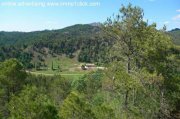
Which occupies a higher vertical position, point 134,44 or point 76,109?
point 134,44

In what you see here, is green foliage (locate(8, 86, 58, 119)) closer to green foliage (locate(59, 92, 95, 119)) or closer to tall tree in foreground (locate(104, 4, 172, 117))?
green foliage (locate(59, 92, 95, 119))

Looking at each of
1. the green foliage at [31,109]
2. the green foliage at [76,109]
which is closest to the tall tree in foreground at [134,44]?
the green foliage at [76,109]

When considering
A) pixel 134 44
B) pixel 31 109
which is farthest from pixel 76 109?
pixel 134 44

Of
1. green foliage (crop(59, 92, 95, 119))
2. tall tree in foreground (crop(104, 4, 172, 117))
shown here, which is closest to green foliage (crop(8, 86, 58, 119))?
green foliage (crop(59, 92, 95, 119))

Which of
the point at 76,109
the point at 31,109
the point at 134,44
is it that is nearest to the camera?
the point at 134,44

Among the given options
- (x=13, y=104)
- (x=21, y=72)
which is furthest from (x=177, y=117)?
(x=21, y=72)

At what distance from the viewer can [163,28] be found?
95.1 ft

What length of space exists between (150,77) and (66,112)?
12485 millimetres

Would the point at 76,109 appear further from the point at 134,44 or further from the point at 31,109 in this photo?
the point at 134,44

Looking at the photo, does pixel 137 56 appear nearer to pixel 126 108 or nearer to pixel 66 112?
pixel 126 108

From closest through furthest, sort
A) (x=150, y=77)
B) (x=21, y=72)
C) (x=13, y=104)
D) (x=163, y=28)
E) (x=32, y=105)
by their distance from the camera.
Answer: (x=150, y=77) → (x=163, y=28) → (x=32, y=105) → (x=13, y=104) → (x=21, y=72)

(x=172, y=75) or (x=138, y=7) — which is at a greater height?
(x=138, y=7)

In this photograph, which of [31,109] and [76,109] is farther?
[76,109]

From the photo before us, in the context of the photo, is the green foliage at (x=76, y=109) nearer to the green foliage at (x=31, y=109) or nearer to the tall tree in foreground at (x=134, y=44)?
the green foliage at (x=31, y=109)
